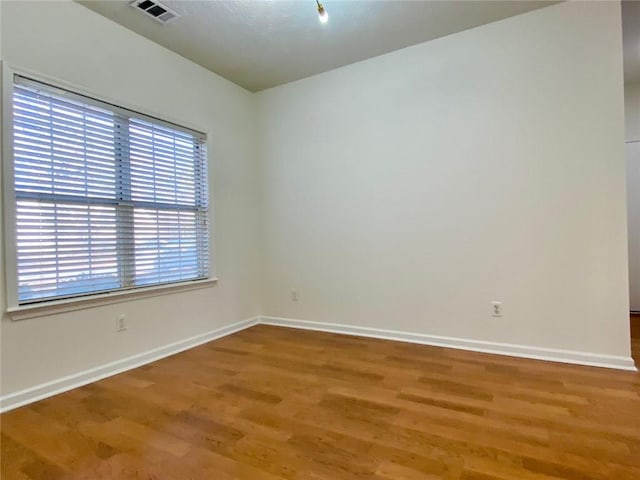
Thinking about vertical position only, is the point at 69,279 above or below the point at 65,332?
above

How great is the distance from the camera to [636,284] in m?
4.33

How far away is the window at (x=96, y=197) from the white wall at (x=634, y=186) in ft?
17.0

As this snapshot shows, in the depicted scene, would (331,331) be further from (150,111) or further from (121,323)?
(150,111)

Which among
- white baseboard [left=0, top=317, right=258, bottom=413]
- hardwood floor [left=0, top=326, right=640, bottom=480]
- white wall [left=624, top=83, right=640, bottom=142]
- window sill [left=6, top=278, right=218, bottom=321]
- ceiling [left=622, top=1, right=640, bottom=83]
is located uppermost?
ceiling [left=622, top=1, right=640, bottom=83]

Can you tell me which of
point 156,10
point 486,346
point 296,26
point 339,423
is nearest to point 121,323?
point 339,423

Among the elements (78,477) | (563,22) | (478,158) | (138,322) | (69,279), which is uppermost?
(563,22)

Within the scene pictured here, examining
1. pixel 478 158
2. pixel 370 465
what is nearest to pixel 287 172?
pixel 478 158

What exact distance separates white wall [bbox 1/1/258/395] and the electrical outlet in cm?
4

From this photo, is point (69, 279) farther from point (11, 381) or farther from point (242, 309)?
point (242, 309)

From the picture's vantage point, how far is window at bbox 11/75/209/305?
88.5 inches

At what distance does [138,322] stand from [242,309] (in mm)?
1246

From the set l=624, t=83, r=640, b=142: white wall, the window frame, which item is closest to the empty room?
the window frame

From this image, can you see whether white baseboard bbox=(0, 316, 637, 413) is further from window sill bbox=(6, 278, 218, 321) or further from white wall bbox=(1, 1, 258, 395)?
window sill bbox=(6, 278, 218, 321)

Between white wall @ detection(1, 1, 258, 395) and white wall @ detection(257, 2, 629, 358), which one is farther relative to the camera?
white wall @ detection(257, 2, 629, 358)
